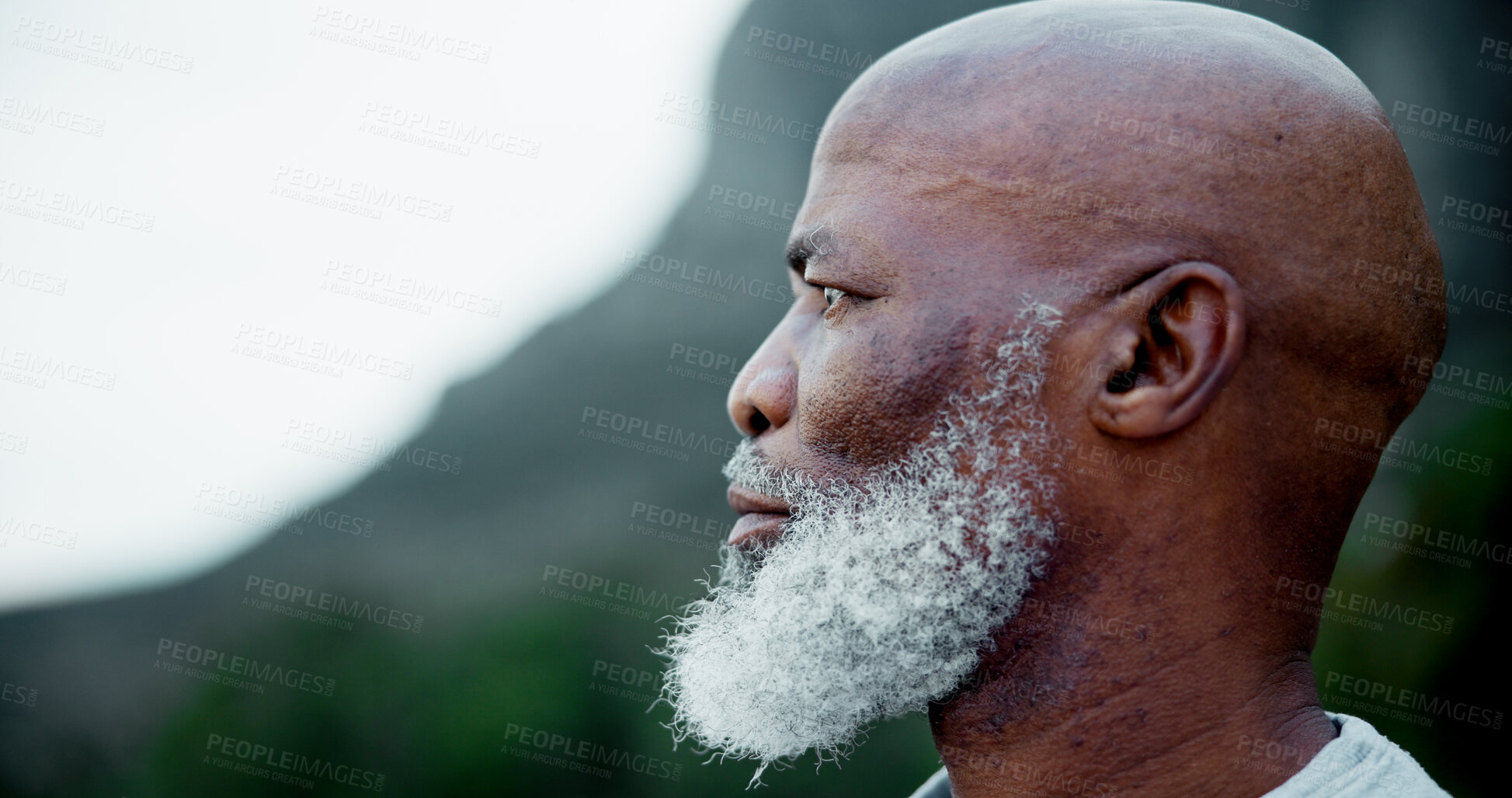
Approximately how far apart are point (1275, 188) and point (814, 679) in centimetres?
147

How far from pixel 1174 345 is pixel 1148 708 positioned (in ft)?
2.47

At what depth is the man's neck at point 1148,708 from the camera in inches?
78.9

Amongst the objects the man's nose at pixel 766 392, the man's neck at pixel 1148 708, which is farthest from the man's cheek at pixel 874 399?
the man's neck at pixel 1148 708

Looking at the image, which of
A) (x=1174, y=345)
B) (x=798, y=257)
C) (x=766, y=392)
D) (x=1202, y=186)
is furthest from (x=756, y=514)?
(x=1202, y=186)

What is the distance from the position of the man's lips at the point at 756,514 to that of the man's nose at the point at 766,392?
161 millimetres

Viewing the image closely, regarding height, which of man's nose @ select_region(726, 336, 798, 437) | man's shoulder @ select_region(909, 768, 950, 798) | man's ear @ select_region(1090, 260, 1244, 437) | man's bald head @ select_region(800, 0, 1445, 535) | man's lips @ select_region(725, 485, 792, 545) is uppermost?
man's bald head @ select_region(800, 0, 1445, 535)

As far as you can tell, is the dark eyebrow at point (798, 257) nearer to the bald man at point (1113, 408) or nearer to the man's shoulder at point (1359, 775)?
the bald man at point (1113, 408)

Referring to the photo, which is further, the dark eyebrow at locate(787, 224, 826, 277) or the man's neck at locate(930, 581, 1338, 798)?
the dark eyebrow at locate(787, 224, 826, 277)

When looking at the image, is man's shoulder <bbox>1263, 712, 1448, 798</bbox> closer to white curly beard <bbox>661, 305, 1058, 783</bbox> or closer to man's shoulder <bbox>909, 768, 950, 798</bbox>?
white curly beard <bbox>661, 305, 1058, 783</bbox>

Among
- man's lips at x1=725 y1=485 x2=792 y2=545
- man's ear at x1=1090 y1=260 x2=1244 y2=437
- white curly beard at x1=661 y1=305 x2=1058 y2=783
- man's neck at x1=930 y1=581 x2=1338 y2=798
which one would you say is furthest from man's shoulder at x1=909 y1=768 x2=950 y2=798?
man's ear at x1=1090 y1=260 x2=1244 y2=437

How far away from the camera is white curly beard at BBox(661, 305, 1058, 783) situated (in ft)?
6.72

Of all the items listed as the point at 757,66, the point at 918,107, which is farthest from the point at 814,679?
the point at 757,66

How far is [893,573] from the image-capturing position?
2.16 metres

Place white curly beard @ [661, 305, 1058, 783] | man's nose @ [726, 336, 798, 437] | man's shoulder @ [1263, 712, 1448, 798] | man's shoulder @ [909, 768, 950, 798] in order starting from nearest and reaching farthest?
man's shoulder @ [1263, 712, 1448, 798]
white curly beard @ [661, 305, 1058, 783]
man's nose @ [726, 336, 798, 437]
man's shoulder @ [909, 768, 950, 798]
